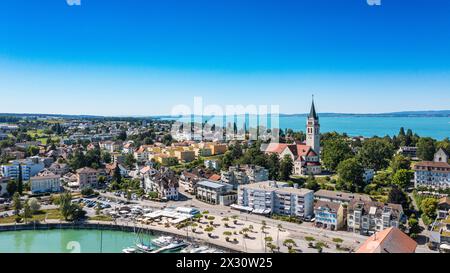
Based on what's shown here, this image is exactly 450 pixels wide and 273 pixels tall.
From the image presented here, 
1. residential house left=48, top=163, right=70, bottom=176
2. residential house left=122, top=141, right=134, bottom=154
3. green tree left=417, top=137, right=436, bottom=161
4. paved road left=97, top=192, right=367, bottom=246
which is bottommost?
paved road left=97, top=192, right=367, bottom=246

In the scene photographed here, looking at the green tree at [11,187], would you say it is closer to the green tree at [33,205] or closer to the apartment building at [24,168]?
the apartment building at [24,168]

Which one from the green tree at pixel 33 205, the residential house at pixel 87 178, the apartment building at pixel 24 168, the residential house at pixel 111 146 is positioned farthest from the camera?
the residential house at pixel 111 146

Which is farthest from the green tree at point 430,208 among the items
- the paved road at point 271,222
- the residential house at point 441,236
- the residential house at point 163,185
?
the residential house at point 163,185

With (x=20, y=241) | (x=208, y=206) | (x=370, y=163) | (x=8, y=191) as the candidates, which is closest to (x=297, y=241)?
(x=208, y=206)

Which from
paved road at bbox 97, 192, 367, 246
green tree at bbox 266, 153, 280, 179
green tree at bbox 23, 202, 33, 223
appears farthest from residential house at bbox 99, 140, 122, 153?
green tree at bbox 23, 202, 33, 223

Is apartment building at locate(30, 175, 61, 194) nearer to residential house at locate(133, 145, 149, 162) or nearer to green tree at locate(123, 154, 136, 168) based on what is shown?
green tree at locate(123, 154, 136, 168)
